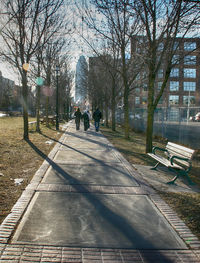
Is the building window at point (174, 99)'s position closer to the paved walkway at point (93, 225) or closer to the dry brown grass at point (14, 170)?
the dry brown grass at point (14, 170)

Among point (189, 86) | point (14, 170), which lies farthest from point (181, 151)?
point (189, 86)

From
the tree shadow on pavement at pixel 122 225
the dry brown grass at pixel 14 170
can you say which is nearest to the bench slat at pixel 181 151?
the tree shadow on pavement at pixel 122 225

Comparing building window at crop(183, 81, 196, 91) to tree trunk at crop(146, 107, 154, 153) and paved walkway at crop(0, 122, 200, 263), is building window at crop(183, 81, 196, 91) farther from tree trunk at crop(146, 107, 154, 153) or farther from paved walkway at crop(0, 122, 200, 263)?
paved walkway at crop(0, 122, 200, 263)

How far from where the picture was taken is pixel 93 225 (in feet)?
12.3

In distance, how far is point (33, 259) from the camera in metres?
2.88

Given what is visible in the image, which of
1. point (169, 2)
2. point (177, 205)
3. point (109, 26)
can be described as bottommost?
point (177, 205)

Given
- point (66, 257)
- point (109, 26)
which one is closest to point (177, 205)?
point (66, 257)

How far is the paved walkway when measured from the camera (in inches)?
120

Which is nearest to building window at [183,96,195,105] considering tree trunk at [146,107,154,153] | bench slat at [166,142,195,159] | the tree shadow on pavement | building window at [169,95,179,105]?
building window at [169,95,179,105]

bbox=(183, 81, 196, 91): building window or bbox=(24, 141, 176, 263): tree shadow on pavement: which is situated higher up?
bbox=(183, 81, 196, 91): building window

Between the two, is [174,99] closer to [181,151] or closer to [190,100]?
[190,100]

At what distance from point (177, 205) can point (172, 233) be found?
3.99ft

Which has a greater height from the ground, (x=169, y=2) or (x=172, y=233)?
(x=169, y=2)

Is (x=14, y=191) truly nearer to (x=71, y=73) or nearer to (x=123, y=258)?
(x=123, y=258)
